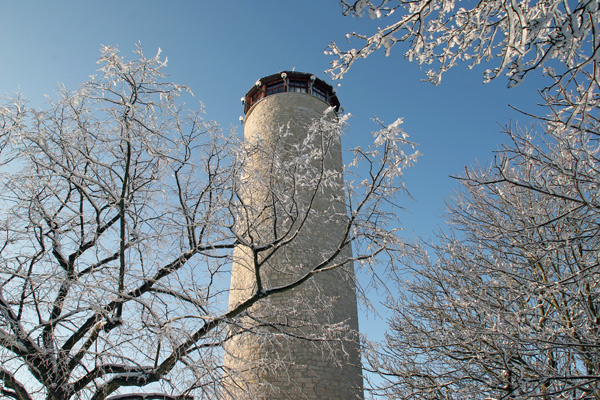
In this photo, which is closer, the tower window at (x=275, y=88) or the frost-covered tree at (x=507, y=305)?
the frost-covered tree at (x=507, y=305)

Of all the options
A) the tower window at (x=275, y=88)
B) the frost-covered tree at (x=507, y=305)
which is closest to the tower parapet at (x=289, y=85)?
the tower window at (x=275, y=88)

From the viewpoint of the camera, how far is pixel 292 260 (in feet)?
27.5

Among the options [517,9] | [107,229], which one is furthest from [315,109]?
[517,9]

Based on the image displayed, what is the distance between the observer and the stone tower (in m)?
4.84

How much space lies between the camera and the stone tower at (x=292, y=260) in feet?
15.9

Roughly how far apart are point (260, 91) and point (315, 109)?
2.11 meters

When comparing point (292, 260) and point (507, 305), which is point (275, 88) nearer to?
point (292, 260)

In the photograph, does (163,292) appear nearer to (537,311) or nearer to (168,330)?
(168,330)

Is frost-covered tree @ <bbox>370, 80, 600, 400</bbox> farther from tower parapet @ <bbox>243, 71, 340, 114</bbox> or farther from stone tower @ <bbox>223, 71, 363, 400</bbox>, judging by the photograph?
tower parapet @ <bbox>243, 71, 340, 114</bbox>

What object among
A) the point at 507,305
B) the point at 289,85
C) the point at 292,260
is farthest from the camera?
the point at 289,85

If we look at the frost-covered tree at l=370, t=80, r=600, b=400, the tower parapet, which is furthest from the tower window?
the frost-covered tree at l=370, t=80, r=600, b=400

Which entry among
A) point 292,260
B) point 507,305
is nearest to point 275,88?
point 292,260

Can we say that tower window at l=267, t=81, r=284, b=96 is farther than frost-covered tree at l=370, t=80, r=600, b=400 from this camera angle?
Yes

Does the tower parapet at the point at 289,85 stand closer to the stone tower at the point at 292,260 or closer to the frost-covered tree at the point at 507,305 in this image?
the stone tower at the point at 292,260
